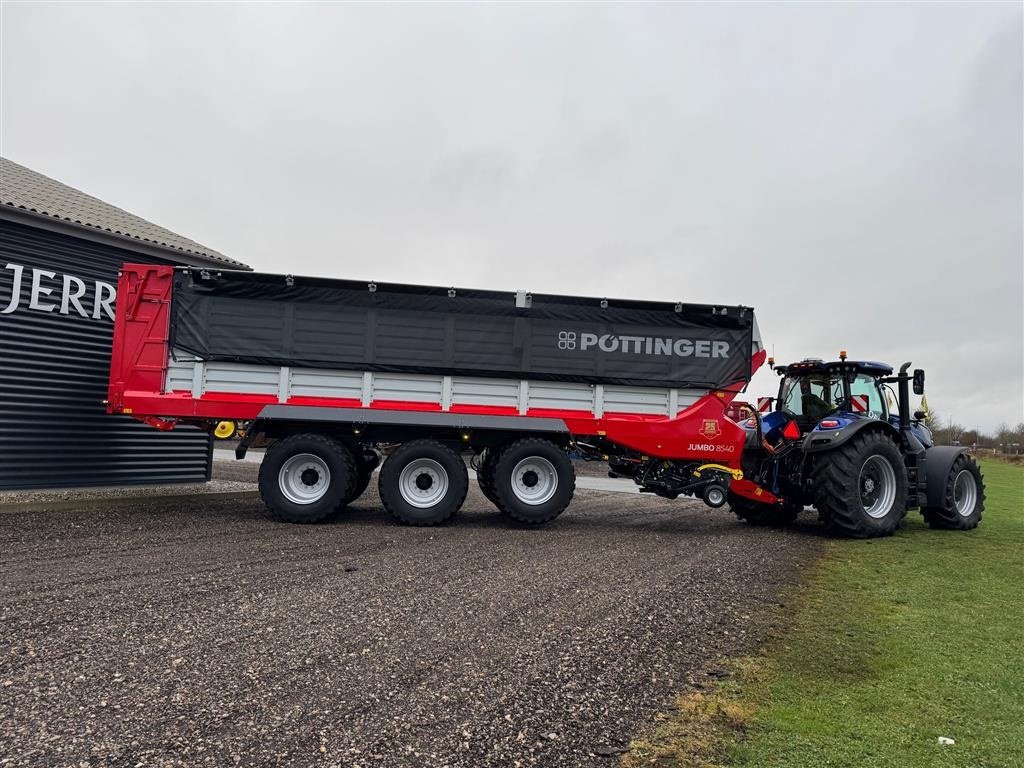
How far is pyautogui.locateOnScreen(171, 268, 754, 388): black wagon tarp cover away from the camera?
344 inches

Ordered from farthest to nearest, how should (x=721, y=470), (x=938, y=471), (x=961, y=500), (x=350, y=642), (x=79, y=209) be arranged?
(x=79, y=209) → (x=961, y=500) → (x=938, y=471) → (x=721, y=470) → (x=350, y=642)

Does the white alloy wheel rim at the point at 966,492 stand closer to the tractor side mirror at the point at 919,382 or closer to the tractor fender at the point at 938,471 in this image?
the tractor fender at the point at 938,471

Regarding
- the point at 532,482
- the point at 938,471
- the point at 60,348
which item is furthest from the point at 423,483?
the point at 938,471

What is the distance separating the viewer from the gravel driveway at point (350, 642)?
2.79 meters

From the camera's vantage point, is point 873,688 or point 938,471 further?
point 938,471

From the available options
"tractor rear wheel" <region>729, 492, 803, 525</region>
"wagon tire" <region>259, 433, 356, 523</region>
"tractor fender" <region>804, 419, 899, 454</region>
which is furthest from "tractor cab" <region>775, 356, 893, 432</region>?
"wagon tire" <region>259, 433, 356, 523</region>

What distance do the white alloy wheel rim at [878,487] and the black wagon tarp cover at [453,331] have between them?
6.83 feet

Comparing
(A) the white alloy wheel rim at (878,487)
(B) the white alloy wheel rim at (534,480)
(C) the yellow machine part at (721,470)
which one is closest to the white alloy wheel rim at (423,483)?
(B) the white alloy wheel rim at (534,480)

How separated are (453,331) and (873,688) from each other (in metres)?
6.50

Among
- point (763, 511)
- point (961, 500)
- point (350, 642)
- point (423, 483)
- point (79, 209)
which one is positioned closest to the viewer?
point (350, 642)

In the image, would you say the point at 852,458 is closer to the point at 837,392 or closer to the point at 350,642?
the point at 837,392

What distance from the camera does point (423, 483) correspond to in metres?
8.81

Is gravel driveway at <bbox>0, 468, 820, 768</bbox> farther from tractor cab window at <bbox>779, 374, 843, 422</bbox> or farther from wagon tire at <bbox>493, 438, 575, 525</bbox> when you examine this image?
tractor cab window at <bbox>779, 374, 843, 422</bbox>

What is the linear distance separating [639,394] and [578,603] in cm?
456
